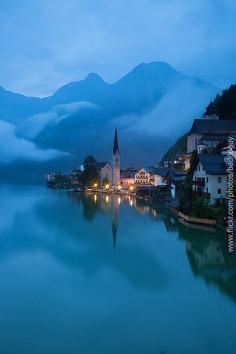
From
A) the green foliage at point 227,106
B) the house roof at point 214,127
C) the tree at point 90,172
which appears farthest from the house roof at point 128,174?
the house roof at point 214,127

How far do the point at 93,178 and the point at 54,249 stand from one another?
1234 inches

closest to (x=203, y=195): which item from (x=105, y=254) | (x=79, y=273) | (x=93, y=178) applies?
(x=105, y=254)

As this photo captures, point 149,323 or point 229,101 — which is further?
point 229,101

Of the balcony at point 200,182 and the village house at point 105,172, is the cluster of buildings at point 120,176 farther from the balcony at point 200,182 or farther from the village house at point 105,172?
the balcony at point 200,182

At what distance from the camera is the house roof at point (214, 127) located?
2773 cm

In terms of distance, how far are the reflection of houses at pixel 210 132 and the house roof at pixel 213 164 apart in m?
9.46

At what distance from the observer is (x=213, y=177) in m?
15.7

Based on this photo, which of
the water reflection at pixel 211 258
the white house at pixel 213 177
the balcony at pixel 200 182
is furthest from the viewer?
the balcony at pixel 200 182

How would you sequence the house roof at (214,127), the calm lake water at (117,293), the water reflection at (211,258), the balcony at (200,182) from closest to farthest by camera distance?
the calm lake water at (117,293)
the water reflection at (211,258)
the balcony at (200,182)
the house roof at (214,127)

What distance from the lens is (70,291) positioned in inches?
300

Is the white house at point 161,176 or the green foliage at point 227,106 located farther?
the green foliage at point 227,106

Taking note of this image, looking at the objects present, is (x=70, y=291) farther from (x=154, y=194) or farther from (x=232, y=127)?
(x=232, y=127)

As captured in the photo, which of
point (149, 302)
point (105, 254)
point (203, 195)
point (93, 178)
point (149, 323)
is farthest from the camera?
point (93, 178)

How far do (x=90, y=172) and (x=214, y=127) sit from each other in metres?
17.8
